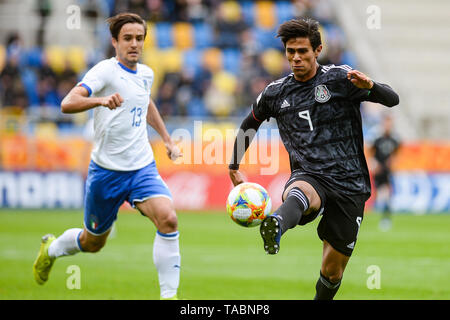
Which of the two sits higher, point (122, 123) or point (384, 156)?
point (122, 123)

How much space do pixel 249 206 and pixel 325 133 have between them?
96cm

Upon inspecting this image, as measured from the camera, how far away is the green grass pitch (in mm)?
9281

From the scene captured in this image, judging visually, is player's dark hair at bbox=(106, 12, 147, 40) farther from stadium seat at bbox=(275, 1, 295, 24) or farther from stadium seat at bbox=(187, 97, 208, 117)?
stadium seat at bbox=(275, 1, 295, 24)

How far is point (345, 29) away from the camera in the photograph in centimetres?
2738

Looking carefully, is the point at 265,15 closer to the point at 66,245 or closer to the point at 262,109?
the point at 66,245

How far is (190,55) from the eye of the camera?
24.8 meters

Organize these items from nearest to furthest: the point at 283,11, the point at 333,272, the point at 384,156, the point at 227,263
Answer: the point at 333,272
the point at 227,263
the point at 384,156
the point at 283,11

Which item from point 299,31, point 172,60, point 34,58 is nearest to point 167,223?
point 299,31

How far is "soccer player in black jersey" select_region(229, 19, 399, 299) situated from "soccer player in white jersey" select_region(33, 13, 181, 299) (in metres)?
1.32

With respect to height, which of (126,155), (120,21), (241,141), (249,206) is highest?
(120,21)

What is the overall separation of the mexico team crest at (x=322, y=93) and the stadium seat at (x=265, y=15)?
20.0 metres

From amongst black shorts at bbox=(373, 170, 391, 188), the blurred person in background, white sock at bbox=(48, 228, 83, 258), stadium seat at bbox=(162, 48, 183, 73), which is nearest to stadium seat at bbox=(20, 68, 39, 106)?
stadium seat at bbox=(162, 48, 183, 73)

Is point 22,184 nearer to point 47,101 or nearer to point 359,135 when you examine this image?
point 47,101

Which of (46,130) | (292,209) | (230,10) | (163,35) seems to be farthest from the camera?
(230,10)
